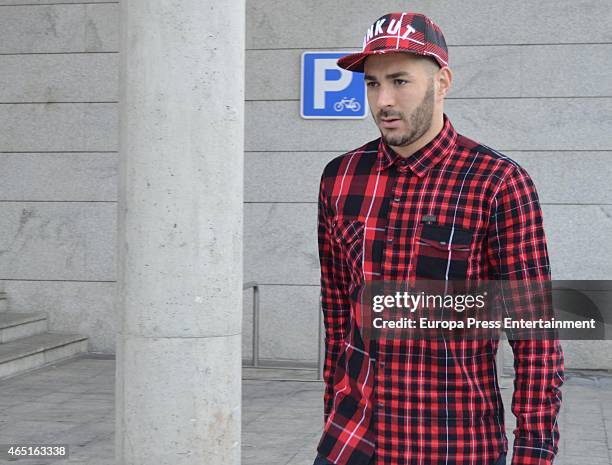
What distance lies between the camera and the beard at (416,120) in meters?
2.42

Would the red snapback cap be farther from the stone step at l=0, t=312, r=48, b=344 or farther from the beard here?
the stone step at l=0, t=312, r=48, b=344

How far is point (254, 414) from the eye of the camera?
786 centimetres

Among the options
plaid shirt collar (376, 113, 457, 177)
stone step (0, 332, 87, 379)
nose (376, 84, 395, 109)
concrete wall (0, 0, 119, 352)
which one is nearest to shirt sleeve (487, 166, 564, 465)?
plaid shirt collar (376, 113, 457, 177)

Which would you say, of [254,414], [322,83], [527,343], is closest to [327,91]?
[322,83]

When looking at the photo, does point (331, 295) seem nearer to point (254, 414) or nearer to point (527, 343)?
point (527, 343)

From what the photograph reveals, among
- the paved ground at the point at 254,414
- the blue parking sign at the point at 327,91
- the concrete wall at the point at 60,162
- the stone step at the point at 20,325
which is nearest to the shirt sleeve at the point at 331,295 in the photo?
the paved ground at the point at 254,414

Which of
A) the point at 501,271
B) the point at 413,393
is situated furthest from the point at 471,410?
the point at 501,271

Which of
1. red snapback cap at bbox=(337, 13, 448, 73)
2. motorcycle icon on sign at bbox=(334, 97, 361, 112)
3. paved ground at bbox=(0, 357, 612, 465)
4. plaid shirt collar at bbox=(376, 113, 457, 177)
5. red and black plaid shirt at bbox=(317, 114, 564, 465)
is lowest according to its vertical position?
paved ground at bbox=(0, 357, 612, 465)

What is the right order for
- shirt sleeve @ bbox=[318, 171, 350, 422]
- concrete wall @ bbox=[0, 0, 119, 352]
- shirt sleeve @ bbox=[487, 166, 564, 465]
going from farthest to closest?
concrete wall @ bbox=[0, 0, 119, 352], shirt sleeve @ bbox=[318, 171, 350, 422], shirt sleeve @ bbox=[487, 166, 564, 465]

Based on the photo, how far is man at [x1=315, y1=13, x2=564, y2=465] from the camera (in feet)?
7.64

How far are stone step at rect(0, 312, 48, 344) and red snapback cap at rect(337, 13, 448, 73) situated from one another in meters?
8.17

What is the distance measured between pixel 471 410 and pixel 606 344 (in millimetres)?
8066

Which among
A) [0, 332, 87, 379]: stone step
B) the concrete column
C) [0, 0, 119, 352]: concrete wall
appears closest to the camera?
the concrete column

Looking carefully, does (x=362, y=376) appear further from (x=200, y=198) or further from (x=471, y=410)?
(x=200, y=198)
